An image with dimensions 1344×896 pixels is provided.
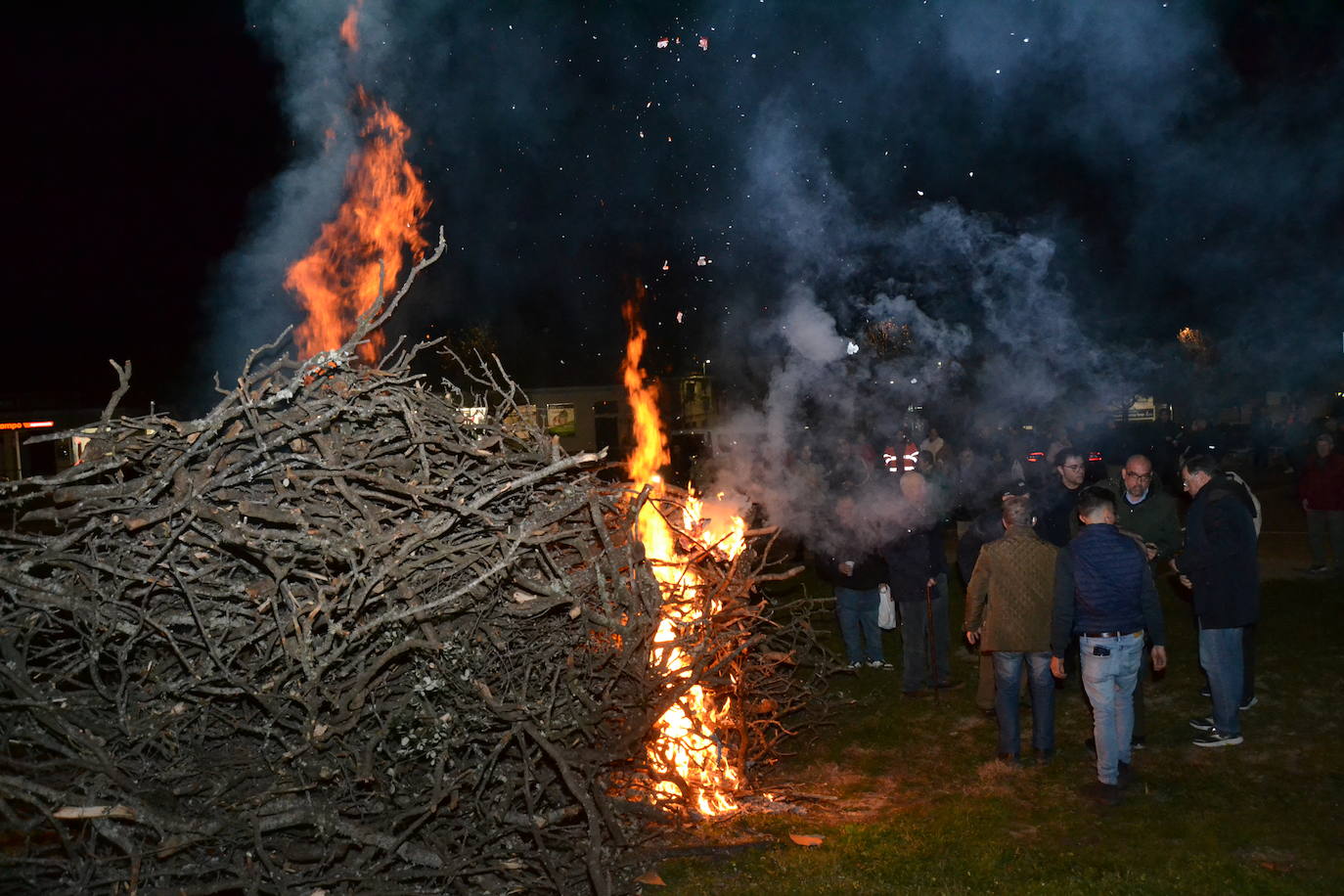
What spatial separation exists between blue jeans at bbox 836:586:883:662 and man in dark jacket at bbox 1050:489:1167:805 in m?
2.46

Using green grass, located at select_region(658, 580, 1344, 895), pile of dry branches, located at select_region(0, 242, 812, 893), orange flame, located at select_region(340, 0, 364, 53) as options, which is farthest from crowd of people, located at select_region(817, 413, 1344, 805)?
orange flame, located at select_region(340, 0, 364, 53)

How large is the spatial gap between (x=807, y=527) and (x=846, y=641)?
1020 mm

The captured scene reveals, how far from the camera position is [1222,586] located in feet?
18.7

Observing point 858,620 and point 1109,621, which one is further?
point 858,620

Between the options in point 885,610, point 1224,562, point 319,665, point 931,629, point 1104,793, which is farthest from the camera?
point 885,610

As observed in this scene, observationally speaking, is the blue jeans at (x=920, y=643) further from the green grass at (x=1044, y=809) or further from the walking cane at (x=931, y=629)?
the green grass at (x=1044, y=809)

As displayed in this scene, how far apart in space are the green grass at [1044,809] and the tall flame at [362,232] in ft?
24.0

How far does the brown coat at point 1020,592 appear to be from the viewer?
5602 mm

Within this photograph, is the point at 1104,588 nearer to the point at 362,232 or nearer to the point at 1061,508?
the point at 1061,508

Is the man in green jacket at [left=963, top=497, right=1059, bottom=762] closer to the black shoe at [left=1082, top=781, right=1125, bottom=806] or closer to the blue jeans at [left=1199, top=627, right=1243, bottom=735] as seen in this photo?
the black shoe at [left=1082, top=781, right=1125, bottom=806]

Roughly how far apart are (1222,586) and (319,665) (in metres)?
5.07

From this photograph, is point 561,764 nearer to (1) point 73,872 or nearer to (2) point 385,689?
(2) point 385,689

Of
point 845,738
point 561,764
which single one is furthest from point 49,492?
point 845,738

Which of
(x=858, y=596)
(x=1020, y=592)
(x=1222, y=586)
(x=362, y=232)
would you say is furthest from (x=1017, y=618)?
(x=362, y=232)
